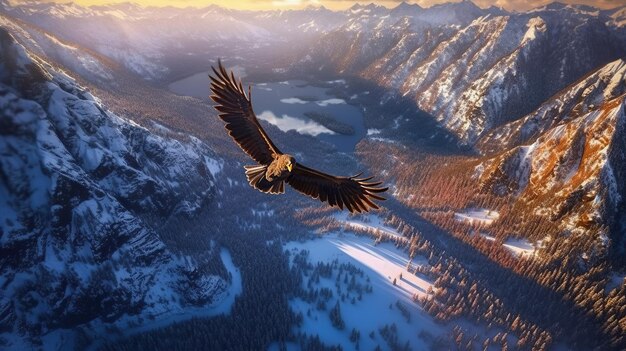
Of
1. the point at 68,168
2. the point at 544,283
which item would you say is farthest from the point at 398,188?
the point at 68,168

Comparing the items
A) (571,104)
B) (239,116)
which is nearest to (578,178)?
(571,104)

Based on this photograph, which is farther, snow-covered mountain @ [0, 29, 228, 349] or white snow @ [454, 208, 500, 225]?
white snow @ [454, 208, 500, 225]

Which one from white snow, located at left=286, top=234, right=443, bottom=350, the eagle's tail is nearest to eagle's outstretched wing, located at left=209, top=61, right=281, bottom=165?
the eagle's tail

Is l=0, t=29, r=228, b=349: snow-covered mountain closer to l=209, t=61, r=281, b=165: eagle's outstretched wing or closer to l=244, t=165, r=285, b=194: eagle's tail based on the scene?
l=209, t=61, r=281, b=165: eagle's outstretched wing

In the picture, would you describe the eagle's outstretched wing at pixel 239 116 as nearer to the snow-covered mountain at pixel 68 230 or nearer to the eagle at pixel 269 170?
the eagle at pixel 269 170

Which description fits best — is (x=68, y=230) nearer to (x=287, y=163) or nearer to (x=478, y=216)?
(x=287, y=163)

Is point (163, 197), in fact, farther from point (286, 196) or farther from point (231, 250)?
point (286, 196)
